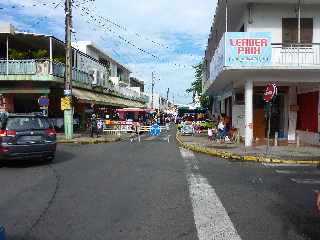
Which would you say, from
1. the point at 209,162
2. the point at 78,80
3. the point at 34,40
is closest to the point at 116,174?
the point at 209,162

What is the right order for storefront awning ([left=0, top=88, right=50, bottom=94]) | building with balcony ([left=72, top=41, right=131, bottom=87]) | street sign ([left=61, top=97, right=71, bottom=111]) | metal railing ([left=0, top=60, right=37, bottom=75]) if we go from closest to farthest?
street sign ([left=61, top=97, right=71, bottom=111]) → metal railing ([left=0, top=60, right=37, bottom=75]) → storefront awning ([left=0, top=88, right=50, bottom=94]) → building with balcony ([left=72, top=41, right=131, bottom=87])

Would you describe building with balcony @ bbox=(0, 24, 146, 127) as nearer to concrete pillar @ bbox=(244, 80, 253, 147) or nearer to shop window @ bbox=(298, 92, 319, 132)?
concrete pillar @ bbox=(244, 80, 253, 147)

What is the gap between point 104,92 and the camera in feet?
138

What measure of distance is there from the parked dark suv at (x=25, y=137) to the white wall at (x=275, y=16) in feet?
34.9

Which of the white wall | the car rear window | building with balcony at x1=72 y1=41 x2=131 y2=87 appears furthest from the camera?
building with balcony at x1=72 y1=41 x2=131 y2=87

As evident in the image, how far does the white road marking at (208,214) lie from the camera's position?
19.7 ft

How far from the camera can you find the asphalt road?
6.15m

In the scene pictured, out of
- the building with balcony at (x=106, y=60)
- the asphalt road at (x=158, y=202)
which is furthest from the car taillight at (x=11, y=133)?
the building with balcony at (x=106, y=60)

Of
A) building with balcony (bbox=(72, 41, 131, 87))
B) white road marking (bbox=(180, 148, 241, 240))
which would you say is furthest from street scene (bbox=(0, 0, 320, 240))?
building with balcony (bbox=(72, 41, 131, 87))

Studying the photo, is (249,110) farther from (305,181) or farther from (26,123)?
(26,123)

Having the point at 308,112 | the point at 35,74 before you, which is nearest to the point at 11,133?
the point at 308,112

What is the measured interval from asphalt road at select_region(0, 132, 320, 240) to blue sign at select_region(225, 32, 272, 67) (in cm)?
570

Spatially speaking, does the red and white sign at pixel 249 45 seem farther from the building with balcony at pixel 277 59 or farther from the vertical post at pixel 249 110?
the vertical post at pixel 249 110

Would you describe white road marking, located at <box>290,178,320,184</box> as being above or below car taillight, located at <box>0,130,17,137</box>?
below
